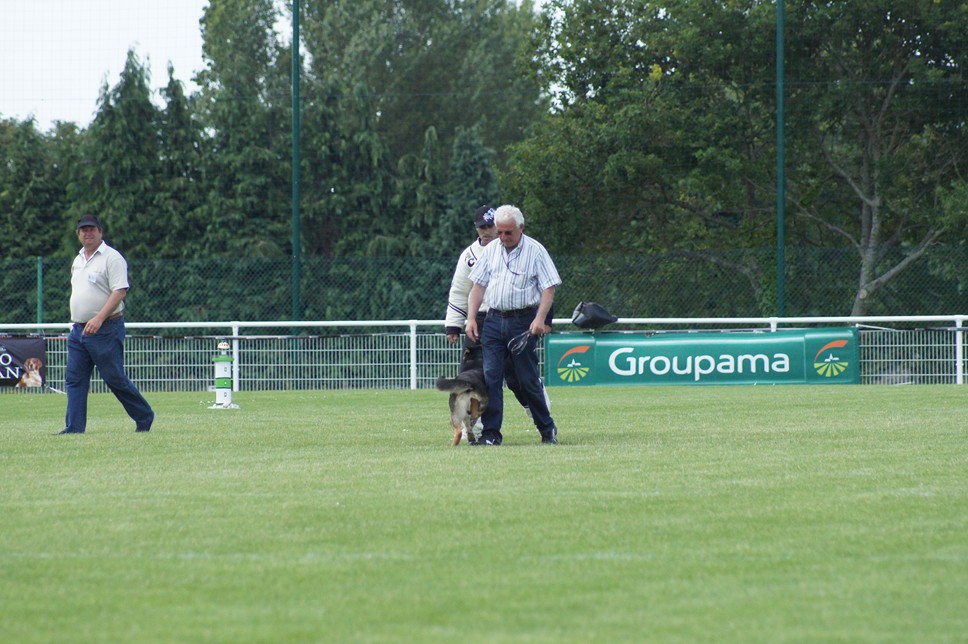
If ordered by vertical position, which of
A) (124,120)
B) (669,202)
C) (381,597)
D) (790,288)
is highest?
(124,120)

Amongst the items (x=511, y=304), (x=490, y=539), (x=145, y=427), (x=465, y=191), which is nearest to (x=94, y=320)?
(x=145, y=427)

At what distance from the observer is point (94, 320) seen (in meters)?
11.4

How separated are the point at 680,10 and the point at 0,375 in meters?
15.0

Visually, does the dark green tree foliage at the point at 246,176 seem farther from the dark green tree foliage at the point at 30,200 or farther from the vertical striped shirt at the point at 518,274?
the vertical striped shirt at the point at 518,274

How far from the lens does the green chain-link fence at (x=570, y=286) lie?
868 inches

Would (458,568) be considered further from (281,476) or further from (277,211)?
(277,211)

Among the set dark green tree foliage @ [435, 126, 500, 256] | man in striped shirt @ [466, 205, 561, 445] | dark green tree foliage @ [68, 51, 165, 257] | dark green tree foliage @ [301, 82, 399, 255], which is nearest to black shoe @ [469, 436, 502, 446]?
man in striped shirt @ [466, 205, 561, 445]

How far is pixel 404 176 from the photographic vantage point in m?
40.1

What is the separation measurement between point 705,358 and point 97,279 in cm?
1010

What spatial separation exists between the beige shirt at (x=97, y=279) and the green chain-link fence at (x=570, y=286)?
10.9 m

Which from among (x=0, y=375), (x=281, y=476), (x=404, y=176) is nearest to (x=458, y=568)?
(x=281, y=476)

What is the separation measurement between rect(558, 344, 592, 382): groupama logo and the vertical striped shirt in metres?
9.90

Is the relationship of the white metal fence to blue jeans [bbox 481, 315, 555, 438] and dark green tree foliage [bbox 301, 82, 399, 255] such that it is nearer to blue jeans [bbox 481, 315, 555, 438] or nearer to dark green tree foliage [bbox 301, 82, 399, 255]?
blue jeans [bbox 481, 315, 555, 438]

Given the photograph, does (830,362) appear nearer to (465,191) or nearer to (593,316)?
(593,316)
